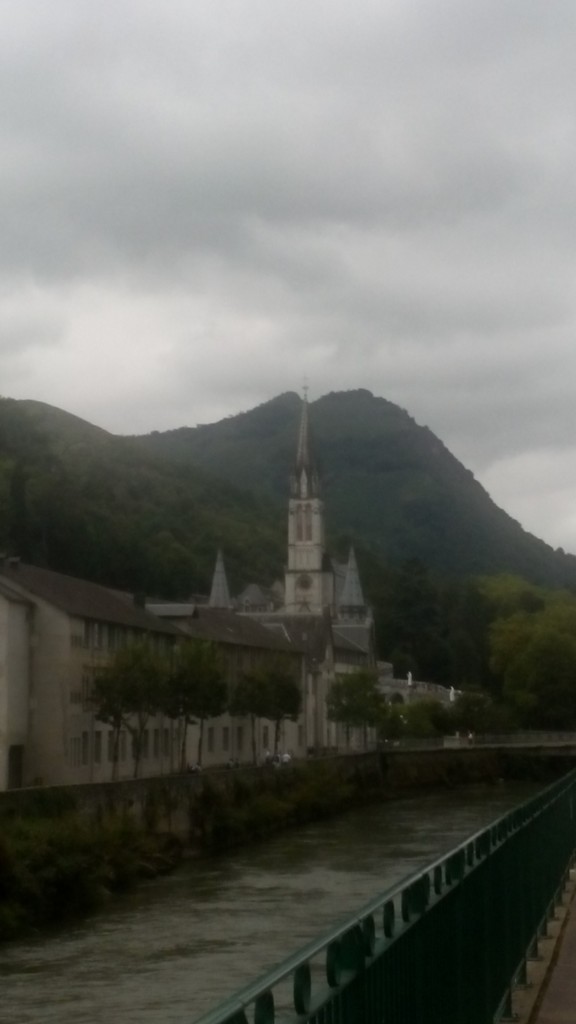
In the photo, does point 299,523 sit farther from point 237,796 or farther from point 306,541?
point 237,796

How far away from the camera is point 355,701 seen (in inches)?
3679

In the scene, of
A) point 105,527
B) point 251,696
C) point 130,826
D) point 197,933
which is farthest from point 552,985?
point 105,527

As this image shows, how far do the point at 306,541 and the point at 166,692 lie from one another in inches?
3825

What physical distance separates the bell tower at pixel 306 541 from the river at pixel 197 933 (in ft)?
320

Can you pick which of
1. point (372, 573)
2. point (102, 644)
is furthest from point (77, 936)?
point (372, 573)

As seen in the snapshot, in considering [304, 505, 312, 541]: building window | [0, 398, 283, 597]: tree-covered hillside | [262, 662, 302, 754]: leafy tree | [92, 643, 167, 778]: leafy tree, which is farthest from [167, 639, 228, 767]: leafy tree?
[304, 505, 312, 541]: building window

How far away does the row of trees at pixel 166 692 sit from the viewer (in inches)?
2136

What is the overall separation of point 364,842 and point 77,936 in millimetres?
22153

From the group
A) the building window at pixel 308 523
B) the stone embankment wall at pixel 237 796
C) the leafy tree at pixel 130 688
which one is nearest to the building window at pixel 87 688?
the leafy tree at pixel 130 688

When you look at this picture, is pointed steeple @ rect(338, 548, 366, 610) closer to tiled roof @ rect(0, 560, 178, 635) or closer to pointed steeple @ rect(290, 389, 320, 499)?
pointed steeple @ rect(290, 389, 320, 499)

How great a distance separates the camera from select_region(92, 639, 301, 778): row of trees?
178 ft

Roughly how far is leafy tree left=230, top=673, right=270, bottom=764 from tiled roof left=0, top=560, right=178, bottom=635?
440 centimetres

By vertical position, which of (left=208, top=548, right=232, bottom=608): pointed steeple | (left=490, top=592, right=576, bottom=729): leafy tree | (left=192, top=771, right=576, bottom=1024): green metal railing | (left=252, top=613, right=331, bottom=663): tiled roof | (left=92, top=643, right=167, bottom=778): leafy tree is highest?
(left=208, top=548, right=232, bottom=608): pointed steeple

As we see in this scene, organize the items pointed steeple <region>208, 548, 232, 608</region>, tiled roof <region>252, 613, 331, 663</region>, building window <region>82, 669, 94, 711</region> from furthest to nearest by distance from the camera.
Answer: pointed steeple <region>208, 548, 232, 608</region>
tiled roof <region>252, 613, 331, 663</region>
building window <region>82, 669, 94, 711</region>
